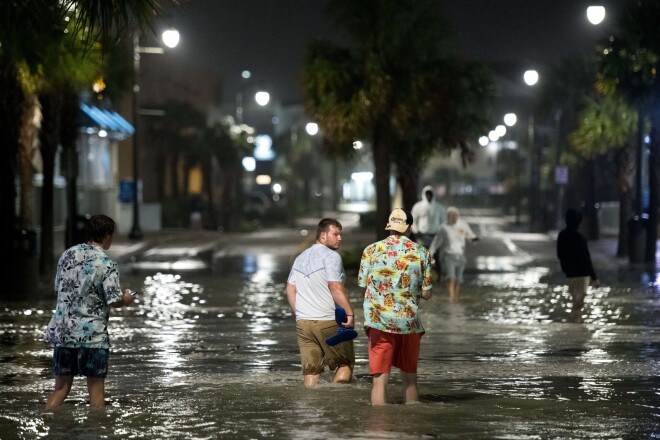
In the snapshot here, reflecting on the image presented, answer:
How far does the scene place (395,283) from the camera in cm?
1112

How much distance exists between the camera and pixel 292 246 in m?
43.9

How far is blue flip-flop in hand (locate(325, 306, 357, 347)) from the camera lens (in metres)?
11.6

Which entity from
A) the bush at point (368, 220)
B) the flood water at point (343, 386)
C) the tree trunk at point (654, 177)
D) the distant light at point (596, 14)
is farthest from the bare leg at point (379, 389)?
the bush at point (368, 220)

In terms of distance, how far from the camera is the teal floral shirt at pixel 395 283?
11031 mm

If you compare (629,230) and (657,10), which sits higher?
(657,10)

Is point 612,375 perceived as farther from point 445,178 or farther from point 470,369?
point 445,178

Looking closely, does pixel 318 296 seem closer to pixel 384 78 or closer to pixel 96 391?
pixel 96 391

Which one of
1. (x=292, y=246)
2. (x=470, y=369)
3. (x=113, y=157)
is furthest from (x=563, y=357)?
(x=113, y=157)

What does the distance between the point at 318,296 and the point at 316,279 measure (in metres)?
0.17

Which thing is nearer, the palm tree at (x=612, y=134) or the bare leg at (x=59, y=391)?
the bare leg at (x=59, y=391)

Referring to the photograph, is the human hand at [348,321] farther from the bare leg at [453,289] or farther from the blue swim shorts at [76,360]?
the bare leg at [453,289]

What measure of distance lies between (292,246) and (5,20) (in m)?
29.6

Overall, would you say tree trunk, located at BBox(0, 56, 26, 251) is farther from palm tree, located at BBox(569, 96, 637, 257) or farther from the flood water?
palm tree, located at BBox(569, 96, 637, 257)

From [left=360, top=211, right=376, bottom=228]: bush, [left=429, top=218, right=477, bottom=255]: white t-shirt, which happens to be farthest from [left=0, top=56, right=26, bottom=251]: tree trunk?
[left=360, top=211, right=376, bottom=228]: bush
